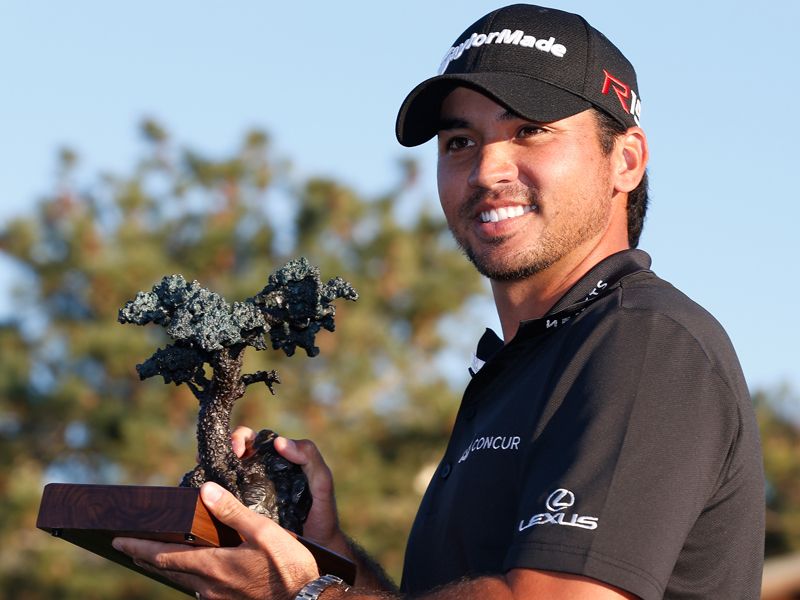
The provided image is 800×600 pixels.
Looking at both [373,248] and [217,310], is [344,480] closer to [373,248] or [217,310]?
[373,248]

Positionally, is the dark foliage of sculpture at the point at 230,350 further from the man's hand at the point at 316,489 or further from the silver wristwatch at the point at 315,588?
the silver wristwatch at the point at 315,588

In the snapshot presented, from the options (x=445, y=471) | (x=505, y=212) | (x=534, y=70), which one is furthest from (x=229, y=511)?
(x=534, y=70)

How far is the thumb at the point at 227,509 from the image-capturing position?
8.58ft

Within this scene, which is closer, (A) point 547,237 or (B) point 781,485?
(A) point 547,237

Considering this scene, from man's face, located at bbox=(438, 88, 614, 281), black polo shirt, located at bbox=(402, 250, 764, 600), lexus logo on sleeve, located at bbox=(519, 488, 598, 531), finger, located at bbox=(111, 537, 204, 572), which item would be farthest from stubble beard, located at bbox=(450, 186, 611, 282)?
finger, located at bbox=(111, 537, 204, 572)

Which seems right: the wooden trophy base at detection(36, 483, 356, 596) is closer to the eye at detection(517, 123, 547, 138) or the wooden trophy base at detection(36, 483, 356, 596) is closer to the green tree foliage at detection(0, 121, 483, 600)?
the eye at detection(517, 123, 547, 138)

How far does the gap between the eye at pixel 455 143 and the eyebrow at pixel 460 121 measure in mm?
33

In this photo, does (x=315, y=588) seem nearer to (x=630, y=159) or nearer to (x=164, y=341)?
(x=630, y=159)

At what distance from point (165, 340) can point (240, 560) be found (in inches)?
400

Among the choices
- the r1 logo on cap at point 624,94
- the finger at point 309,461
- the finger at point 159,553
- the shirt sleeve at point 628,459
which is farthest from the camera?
the finger at point 309,461

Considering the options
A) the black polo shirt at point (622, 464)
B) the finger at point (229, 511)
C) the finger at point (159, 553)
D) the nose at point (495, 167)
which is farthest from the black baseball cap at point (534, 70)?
the finger at point (159, 553)

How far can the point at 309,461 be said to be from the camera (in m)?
3.36

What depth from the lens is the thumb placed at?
8.58 ft

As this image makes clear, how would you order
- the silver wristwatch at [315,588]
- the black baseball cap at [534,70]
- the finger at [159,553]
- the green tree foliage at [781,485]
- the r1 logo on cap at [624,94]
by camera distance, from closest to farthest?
the silver wristwatch at [315,588] < the finger at [159,553] < the black baseball cap at [534,70] < the r1 logo on cap at [624,94] < the green tree foliage at [781,485]
